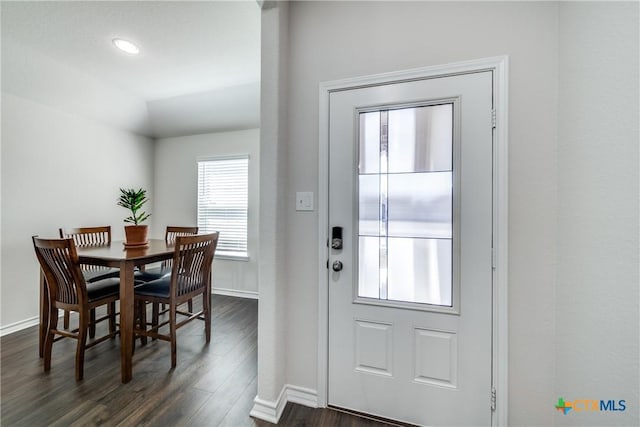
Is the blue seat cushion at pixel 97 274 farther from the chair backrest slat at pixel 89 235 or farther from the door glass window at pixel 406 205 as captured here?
the door glass window at pixel 406 205

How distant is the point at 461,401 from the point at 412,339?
15.1 inches

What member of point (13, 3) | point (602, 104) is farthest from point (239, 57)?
point (602, 104)

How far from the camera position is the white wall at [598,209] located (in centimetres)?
86

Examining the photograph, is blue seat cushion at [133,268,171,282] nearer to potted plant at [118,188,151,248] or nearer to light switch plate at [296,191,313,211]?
potted plant at [118,188,151,248]

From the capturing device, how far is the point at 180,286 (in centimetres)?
216

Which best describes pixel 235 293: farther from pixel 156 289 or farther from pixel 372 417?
pixel 372 417

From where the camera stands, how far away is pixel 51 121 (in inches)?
112

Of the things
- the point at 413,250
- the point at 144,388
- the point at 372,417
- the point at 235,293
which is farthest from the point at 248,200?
the point at 372,417

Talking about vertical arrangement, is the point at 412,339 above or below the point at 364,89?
below

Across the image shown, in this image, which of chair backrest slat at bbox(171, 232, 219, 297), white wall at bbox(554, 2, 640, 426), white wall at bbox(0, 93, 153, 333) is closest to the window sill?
chair backrest slat at bbox(171, 232, 219, 297)

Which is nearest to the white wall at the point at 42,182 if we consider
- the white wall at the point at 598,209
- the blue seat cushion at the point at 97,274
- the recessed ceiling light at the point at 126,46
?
the blue seat cushion at the point at 97,274

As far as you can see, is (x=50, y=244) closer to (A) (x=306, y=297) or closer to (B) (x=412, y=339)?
(A) (x=306, y=297)

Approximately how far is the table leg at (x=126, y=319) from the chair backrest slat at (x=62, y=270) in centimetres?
28

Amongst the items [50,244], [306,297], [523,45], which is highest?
[523,45]
